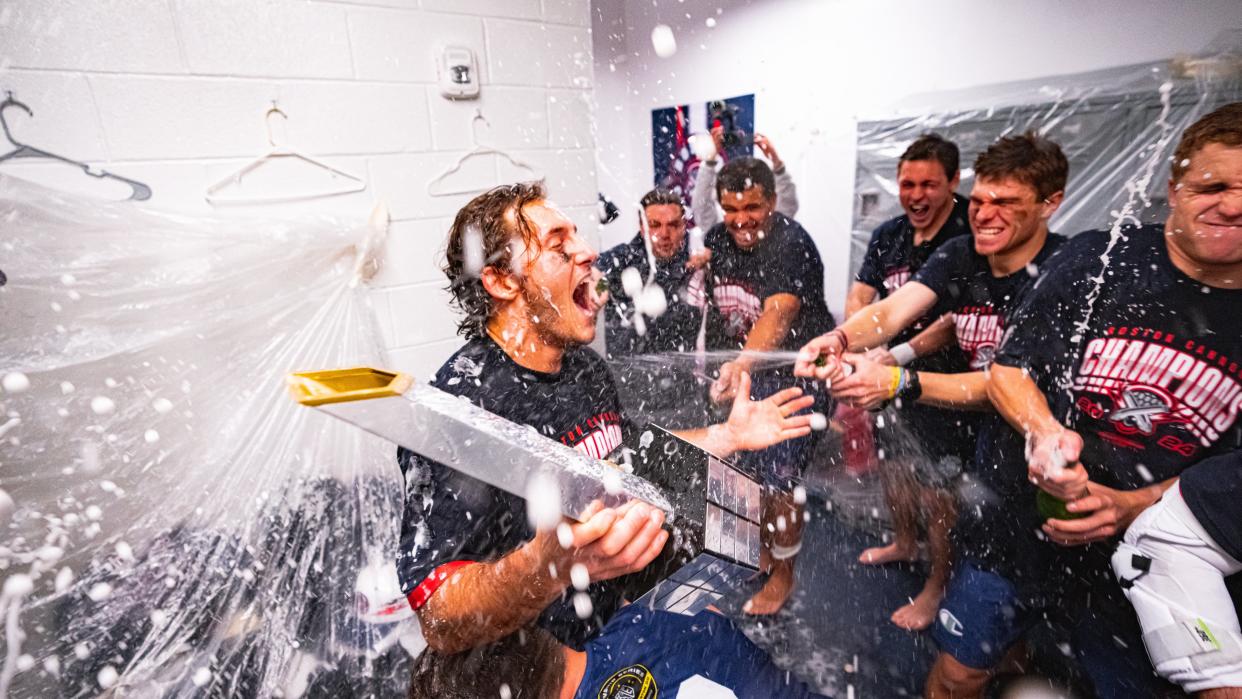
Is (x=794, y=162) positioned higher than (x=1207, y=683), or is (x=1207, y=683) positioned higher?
(x=794, y=162)

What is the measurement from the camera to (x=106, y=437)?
4.37 feet

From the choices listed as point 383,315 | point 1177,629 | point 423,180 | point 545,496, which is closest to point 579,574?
point 545,496

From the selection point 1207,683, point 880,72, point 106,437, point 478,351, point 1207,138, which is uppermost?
point 880,72

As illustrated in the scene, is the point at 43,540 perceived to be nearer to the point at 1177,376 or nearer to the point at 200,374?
the point at 200,374

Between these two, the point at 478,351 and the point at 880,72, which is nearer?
the point at 478,351

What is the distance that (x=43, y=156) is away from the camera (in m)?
1.33

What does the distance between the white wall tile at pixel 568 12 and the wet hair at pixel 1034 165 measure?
1454 mm

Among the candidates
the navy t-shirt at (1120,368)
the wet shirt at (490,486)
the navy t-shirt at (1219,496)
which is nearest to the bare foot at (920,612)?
the navy t-shirt at (1120,368)

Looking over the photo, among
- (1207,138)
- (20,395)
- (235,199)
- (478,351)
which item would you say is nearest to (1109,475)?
(1207,138)

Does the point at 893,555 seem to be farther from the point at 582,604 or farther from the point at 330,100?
the point at 330,100

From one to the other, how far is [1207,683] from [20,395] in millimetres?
2383

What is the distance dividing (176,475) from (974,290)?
7.54ft

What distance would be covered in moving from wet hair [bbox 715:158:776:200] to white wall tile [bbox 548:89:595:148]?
58 centimetres

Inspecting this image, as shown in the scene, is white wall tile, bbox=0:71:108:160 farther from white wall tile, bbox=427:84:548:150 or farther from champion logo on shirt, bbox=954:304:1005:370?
champion logo on shirt, bbox=954:304:1005:370
